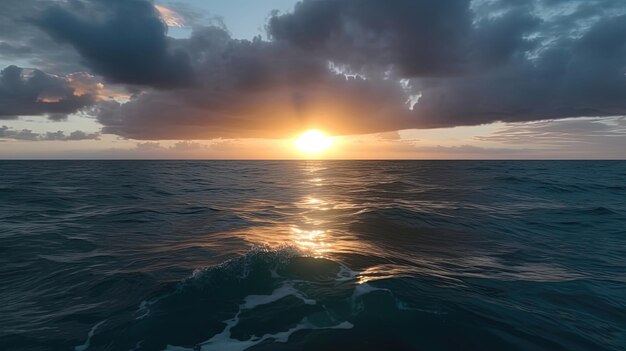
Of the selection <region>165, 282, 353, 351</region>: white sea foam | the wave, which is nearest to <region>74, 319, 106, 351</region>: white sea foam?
the wave

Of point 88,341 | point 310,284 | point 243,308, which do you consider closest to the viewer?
point 88,341

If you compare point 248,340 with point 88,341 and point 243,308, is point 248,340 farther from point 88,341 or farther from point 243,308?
point 88,341

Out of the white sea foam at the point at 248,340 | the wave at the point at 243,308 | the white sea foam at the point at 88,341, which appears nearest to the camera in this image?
the white sea foam at the point at 88,341

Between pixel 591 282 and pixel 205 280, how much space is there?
12580 mm

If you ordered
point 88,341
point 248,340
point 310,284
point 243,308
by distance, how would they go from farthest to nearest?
1. point 310,284
2. point 243,308
3. point 248,340
4. point 88,341

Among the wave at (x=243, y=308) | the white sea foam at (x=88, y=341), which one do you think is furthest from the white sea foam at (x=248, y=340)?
the white sea foam at (x=88, y=341)

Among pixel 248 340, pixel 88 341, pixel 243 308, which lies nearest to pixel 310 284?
pixel 243 308

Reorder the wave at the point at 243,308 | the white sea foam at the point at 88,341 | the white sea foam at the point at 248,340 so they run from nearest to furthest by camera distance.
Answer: the white sea foam at the point at 88,341, the white sea foam at the point at 248,340, the wave at the point at 243,308

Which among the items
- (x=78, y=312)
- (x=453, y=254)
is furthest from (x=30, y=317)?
(x=453, y=254)

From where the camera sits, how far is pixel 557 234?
1742 cm

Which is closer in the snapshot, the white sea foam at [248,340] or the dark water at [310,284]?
the white sea foam at [248,340]

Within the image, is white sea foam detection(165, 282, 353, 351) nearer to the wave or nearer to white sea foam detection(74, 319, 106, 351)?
the wave

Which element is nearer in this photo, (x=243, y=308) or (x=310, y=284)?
(x=243, y=308)

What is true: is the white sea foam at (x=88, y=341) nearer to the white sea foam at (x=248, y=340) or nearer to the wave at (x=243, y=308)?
the wave at (x=243, y=308)
